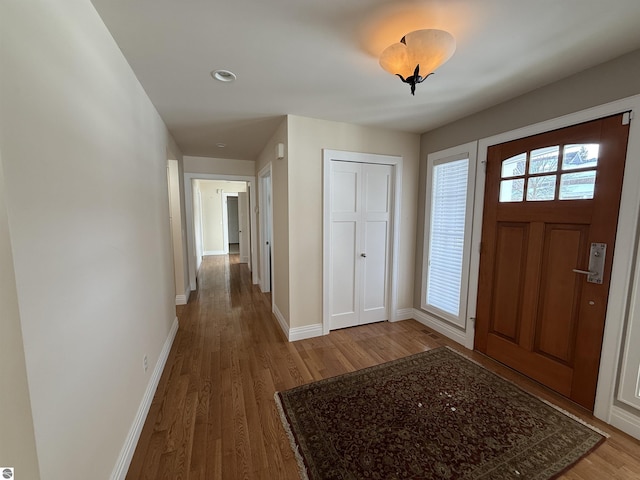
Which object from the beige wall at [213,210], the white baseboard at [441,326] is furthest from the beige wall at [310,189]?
the beige wall at [213,210]

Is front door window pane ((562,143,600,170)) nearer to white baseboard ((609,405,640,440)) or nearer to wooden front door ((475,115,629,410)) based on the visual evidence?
wooden front door ((475,115,629,410))

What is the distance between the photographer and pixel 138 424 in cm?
161

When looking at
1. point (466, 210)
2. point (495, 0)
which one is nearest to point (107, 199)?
point (495, 0)

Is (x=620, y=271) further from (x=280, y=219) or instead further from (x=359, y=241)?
(x=280, y=219)

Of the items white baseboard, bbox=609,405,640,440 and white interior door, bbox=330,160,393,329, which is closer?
white baseboard, bbox=609,405,640,440

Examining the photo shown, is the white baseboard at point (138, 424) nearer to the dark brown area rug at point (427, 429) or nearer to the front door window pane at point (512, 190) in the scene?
the dark brown area rug at point (427, 429)

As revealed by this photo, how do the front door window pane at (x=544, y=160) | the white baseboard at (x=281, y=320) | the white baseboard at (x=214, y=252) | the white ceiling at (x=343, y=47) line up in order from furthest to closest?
1. the white baseboard at (x=214, y=252)
2. the white baseboard at (x=281, y=320)
3. the front door window pane at (x=544, y=160)
4. the white ceiling at (x=343, y=47)

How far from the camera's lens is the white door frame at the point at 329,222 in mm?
2834

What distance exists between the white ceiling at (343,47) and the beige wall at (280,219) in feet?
1.92

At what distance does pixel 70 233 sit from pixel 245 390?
5.45 ft

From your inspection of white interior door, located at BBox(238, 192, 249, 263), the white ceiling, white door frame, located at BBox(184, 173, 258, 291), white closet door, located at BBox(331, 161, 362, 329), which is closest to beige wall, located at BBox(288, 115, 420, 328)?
white closet door, located at BBox(331, 161, 362, 329)

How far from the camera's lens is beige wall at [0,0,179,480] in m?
0.75

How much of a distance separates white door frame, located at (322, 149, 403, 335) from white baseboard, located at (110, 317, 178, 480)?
1643 mm

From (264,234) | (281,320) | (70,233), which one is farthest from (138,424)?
(264,234)
